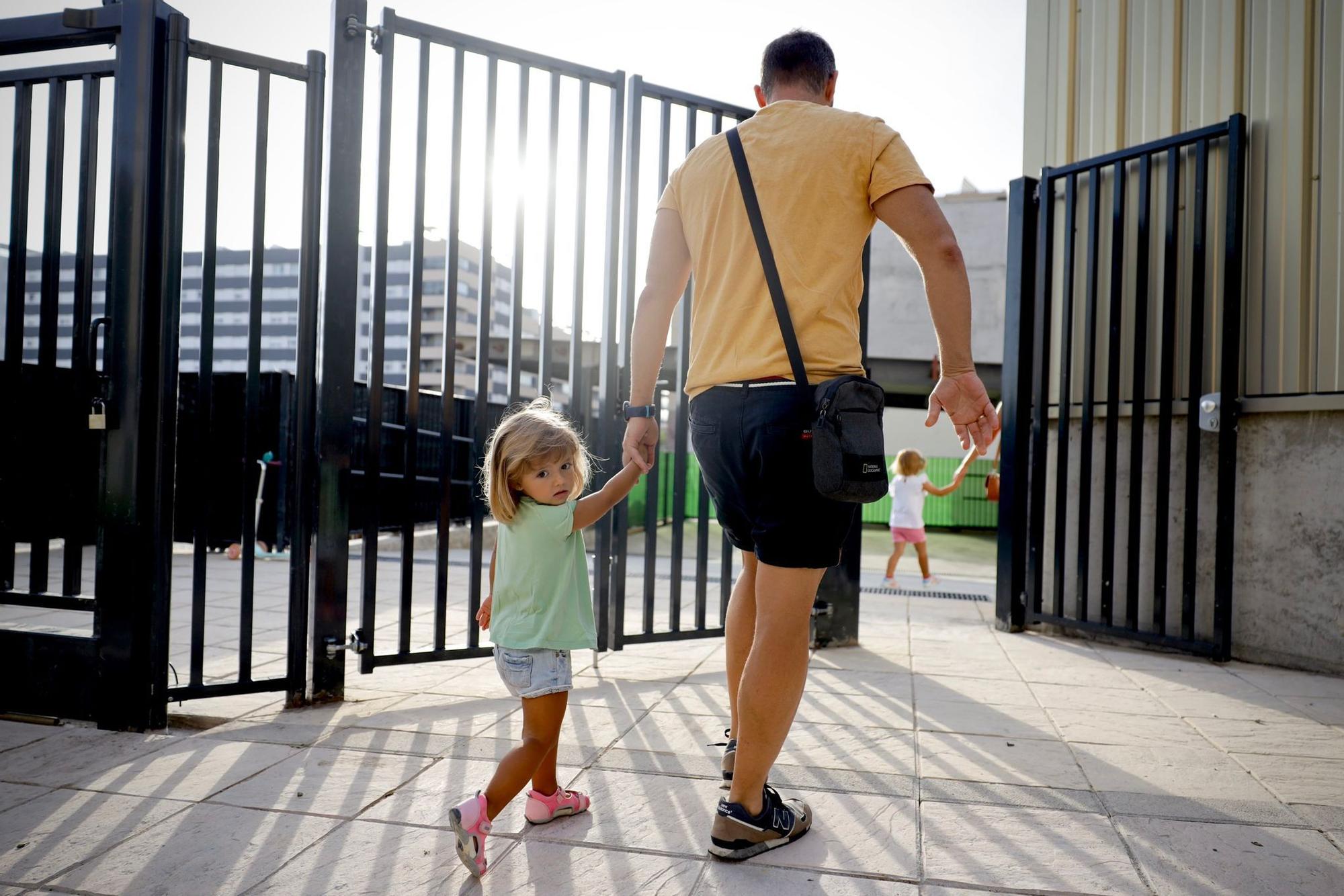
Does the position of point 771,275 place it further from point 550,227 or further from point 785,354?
point 550,227

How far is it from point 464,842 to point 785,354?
128 centimetres

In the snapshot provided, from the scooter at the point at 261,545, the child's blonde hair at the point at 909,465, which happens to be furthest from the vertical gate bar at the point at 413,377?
the child's blonde hair at the point at 909,465

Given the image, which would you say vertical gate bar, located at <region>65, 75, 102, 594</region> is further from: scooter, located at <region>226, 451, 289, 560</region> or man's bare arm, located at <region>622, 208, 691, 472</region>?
scooter, located at <region>226, 451, 289, 560</region>

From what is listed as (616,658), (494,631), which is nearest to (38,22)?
(494,631)

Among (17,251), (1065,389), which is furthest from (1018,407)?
(17,251)

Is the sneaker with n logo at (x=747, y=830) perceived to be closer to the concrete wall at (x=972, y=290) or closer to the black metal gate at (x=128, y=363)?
the black metal gate at (x=128, y=363)

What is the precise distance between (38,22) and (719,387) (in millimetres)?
2706

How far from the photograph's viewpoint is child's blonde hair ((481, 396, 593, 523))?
2.26 metres

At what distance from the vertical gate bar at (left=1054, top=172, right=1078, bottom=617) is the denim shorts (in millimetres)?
3852

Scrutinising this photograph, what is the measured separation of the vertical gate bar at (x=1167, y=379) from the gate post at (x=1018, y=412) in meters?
0.76

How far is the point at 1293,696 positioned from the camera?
3.88 metres


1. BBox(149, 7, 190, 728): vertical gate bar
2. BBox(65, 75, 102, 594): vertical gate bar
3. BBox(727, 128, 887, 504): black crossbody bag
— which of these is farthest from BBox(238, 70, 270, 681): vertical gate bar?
BBox(727, 128, 887, 504): black crossbody bag

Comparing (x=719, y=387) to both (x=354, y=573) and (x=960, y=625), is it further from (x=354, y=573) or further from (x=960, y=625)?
(x=354, y=573)

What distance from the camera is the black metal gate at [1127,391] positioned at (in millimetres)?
4621
